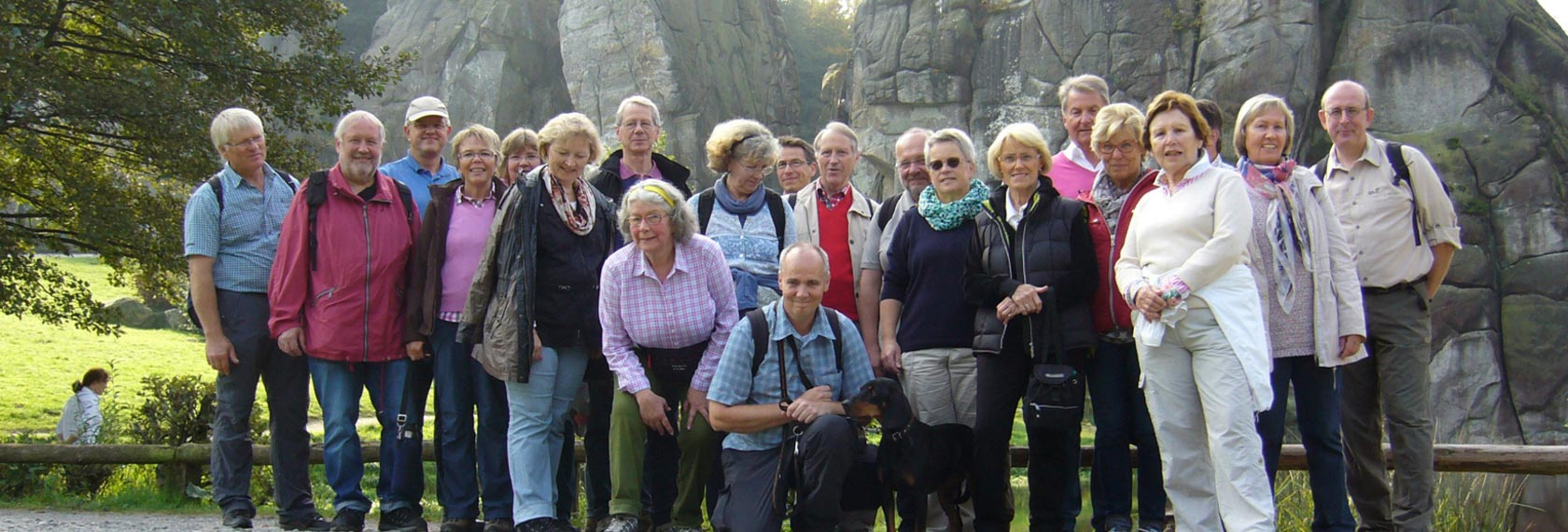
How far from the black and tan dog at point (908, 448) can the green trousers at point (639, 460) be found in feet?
2.63

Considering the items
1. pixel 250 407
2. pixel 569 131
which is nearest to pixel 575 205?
pixel 569 131

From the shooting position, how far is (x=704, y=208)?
239 inches

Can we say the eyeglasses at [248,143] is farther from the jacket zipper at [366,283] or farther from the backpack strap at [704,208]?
the backpack strap at [704,208]

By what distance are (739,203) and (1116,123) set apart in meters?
1.92

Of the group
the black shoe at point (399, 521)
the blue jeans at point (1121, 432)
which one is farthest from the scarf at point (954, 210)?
the black shoe at point (399, 521)

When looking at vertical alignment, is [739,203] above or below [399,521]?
above

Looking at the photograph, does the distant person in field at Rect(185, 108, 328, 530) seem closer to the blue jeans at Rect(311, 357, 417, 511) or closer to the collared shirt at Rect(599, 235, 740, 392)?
the blue jeans at Rect(311, 357, 417, 511)

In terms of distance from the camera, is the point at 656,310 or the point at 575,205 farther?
the point at 575,205

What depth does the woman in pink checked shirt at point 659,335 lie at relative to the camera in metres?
5.43

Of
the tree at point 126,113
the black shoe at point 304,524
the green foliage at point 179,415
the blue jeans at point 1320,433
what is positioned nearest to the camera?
the blue jeans at point 1320,433

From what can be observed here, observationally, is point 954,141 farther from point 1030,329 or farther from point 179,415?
point 179,415

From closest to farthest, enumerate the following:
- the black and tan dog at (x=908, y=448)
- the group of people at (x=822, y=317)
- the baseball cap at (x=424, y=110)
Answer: the group of people at (x=822, y=317) < the black and tan dog at (x=908, y=448) < the baseball cap at (x=424, y=110)

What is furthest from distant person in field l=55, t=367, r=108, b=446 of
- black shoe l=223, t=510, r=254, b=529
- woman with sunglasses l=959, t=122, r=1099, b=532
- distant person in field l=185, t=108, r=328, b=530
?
woman with sunglasses l=959, t=122, r=1099, b=532

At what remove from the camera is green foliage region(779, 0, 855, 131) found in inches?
1965
